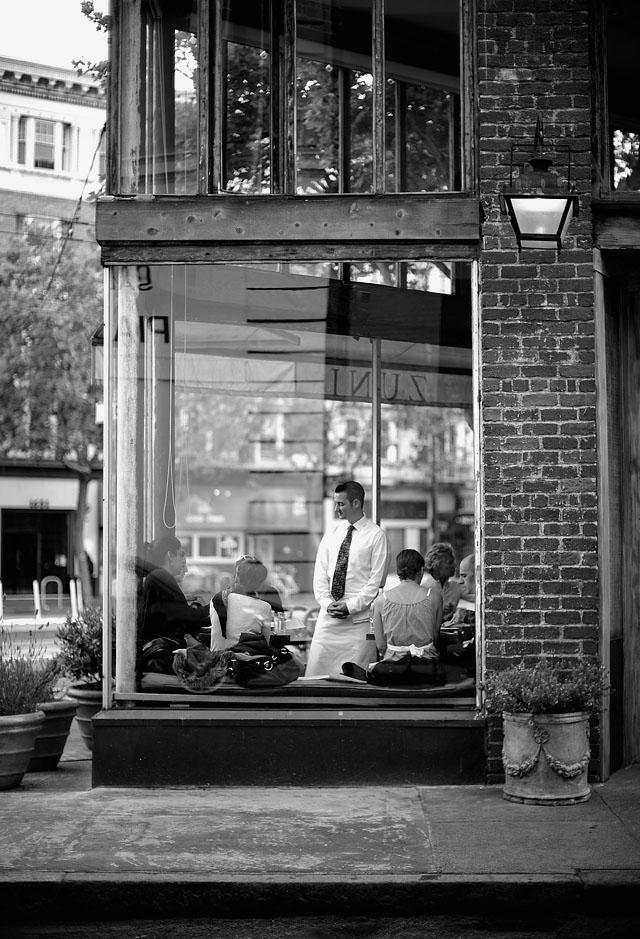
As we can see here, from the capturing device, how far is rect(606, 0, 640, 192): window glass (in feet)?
25.3

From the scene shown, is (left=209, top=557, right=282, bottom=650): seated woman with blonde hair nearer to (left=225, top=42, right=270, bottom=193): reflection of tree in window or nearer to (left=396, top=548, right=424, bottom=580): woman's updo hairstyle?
(left=396, top=548, right=424, bottom=580): woman's updo hairstyle

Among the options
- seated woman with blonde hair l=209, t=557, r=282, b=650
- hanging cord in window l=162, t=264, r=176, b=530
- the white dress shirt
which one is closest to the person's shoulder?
seated woman with blonde hair l=209, t=557, r=282, b=650

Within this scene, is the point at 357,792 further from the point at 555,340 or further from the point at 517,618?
the point at 555,340

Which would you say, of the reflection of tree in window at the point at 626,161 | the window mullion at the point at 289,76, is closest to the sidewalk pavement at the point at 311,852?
the reflection of tree in window at the point at 626,161

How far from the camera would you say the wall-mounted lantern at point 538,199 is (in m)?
6.96

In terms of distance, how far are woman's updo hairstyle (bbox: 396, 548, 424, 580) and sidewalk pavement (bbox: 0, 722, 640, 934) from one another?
5.00 ft

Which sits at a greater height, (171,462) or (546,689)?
(171,462)

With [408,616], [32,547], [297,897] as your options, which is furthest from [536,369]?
[32,547]

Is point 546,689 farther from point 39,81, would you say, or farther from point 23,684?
point 39,81

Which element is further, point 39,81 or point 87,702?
point 39,81

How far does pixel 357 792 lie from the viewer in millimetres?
7168

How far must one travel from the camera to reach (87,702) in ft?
29.0

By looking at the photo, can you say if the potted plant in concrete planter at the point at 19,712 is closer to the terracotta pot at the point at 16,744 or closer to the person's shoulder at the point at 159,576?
the terracotta pot at the point at 16,744

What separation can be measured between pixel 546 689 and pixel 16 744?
11.6 ft
